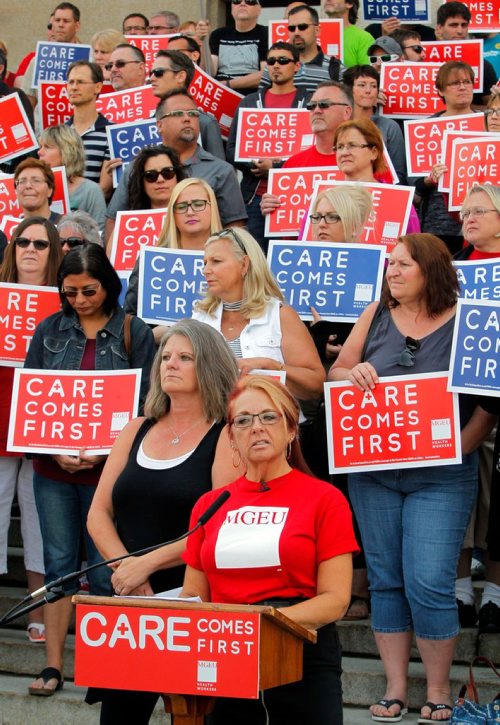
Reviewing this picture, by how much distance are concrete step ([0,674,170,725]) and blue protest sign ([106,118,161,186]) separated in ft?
17.6

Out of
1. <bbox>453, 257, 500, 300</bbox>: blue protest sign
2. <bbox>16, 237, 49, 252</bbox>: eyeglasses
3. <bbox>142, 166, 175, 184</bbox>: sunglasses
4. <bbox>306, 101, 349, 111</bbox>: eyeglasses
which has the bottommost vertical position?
<bbox>453, 257, 500, 300</bbox>: blue protest sign

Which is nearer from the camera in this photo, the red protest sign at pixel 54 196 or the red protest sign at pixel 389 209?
the red protest sign at pixel 389 209

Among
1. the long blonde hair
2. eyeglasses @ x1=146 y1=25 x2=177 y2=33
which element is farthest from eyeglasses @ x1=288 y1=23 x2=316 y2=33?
the long blonde hair

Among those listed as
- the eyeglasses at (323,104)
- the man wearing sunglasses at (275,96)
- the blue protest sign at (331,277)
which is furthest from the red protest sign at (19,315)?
the man wearing sunglasses at (275,96)

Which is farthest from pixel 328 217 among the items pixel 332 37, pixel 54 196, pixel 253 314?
pixel 332 37

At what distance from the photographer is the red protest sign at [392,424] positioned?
6.52 m

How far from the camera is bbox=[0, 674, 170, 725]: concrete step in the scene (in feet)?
22.9

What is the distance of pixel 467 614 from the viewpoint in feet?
23.9

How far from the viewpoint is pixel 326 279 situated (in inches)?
321

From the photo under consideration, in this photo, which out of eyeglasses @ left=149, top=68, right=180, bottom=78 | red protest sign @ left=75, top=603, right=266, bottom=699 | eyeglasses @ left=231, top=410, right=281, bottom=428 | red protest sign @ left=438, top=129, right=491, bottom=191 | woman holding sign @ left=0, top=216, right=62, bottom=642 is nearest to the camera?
red protest sign @ left=75, top=603, right=266, bottom=699

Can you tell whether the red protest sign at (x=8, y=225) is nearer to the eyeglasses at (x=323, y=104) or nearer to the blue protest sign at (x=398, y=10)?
the eyeglasses at (x=323, y=104)

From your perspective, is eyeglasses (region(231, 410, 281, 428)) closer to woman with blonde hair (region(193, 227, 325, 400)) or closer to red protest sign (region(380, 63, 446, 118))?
woman with blonde hair (region(193, 227, 325, 400))

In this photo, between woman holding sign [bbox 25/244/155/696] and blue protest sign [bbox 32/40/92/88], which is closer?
woman holding sign [bbox 25/244/155/696]

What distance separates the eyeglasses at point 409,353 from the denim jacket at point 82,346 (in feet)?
4.06
